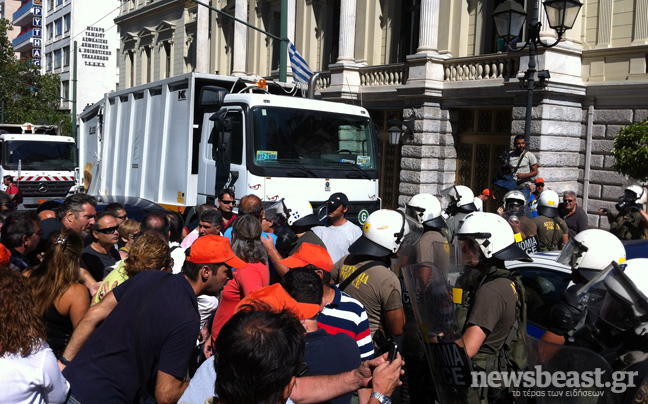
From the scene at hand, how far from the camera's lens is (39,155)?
22.6 metres

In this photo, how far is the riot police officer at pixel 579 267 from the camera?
11.6 feet

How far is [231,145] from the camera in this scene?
10094 mm

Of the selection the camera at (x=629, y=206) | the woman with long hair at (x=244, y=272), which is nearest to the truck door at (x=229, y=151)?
the woman with long hair at (x=244, y=272)

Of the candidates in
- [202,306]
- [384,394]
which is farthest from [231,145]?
[384,394]

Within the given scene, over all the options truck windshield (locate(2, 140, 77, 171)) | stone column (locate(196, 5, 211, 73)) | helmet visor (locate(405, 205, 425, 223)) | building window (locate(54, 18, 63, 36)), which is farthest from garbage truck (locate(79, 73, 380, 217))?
building window (locate(54, 18, 63, 36))

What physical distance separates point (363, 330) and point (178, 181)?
878 cm

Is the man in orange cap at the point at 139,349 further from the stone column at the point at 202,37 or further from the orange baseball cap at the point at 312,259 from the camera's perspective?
the stone column at the point at 202,37

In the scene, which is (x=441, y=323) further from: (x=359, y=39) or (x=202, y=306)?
(x=359, y=39)

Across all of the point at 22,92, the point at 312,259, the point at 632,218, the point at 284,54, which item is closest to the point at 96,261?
the point at 312,259

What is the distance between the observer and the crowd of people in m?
2.52

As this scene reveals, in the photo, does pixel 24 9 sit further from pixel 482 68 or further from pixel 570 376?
pixel 570 376

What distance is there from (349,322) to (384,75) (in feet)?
58.6

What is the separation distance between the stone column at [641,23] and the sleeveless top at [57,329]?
14.5m

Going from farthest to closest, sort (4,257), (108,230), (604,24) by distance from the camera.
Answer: (604,24) < (108,230) < (4,257)
